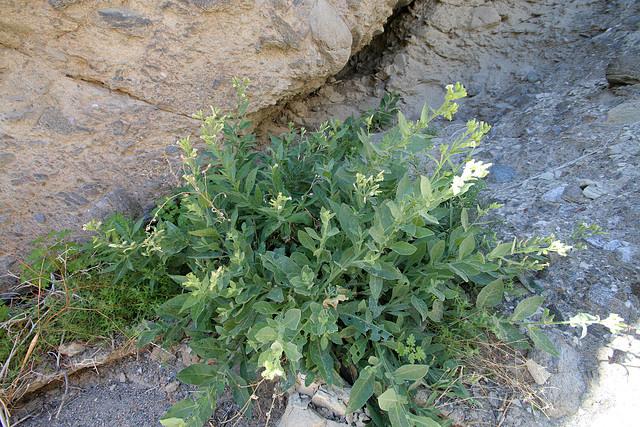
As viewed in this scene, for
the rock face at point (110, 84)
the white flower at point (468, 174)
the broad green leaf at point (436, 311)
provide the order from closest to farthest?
the white flower at point (468, 174)
the broad green leaf at point (436, 311)
the rock face at point (110, 84)

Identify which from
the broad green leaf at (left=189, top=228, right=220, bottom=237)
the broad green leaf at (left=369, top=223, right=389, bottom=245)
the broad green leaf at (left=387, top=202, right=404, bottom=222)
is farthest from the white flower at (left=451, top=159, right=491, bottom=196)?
the broad green leaf at (left=189, top=228, right=220, bottom=237)

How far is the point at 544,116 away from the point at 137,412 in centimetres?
391

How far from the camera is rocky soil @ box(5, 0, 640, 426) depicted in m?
1.86

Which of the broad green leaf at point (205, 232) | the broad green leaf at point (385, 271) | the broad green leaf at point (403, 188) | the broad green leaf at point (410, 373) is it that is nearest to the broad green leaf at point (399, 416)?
the broad green leaf at point (410, 373)

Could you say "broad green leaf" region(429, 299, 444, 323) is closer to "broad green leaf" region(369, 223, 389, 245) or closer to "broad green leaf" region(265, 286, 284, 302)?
"broad green leaf" region(369, 223, 389, 245)

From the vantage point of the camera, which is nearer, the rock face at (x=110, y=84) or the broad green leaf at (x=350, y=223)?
the broad green leaf at (x=350, y=223)

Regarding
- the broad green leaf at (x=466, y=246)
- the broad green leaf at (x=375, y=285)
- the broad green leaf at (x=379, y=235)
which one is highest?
the broad green leaf at (x=466, y=246)

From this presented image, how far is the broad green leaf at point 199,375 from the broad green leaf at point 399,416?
0.88m

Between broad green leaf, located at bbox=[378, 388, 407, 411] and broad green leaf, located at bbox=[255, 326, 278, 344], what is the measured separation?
0.54 metres

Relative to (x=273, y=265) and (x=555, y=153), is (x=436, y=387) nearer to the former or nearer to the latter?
(x=273, y=265)

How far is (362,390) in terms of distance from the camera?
1673 mm

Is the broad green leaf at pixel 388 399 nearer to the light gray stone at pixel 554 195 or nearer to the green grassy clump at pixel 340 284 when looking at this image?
the green grassy clump at pixel 340 284

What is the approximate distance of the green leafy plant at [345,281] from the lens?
5.27ft

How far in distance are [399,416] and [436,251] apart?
78 centimetres
